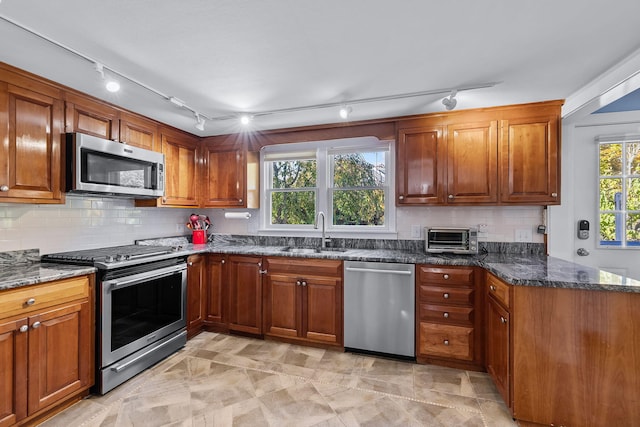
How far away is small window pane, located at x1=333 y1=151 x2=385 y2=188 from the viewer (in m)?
3.41

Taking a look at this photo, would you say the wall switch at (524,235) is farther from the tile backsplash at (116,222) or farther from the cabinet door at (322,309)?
the cabinet door at (322,309)

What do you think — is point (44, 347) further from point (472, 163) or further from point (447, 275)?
point (472, 163)

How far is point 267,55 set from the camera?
186 centimetres

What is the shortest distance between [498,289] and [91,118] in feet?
11.1

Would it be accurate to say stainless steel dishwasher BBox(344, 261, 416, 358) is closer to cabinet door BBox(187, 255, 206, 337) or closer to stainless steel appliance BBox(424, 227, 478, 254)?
stainless steel appliance BBox(424, 227, 478, 254)

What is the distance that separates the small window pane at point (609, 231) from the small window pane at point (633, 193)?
0.41 ft

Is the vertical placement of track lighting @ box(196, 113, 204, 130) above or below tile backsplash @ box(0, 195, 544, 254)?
above

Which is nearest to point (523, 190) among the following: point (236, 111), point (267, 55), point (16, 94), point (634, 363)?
point (634, 363)

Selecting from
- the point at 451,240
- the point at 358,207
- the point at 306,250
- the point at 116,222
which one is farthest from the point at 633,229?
the point at 116,222

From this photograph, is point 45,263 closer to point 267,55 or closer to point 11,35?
point 11,35

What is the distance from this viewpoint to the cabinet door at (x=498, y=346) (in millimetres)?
1955

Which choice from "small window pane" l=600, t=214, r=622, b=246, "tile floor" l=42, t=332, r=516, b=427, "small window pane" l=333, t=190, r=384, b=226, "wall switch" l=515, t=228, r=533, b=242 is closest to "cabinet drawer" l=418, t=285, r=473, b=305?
"tile floor" l=42, t=332, r=516, b=427

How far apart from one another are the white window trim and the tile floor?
51.0 inches

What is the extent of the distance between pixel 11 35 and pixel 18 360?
5.90ft
